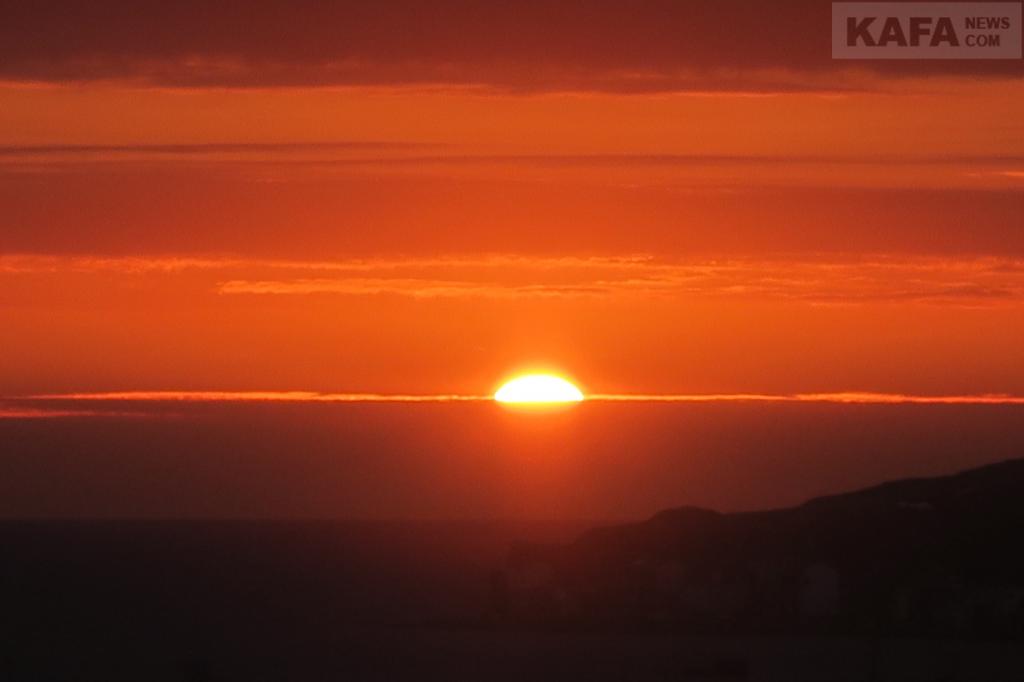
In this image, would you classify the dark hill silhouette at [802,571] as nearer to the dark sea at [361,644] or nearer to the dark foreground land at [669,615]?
the dark foreground land at [669,615]

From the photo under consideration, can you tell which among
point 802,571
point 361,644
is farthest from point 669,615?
point 361,644

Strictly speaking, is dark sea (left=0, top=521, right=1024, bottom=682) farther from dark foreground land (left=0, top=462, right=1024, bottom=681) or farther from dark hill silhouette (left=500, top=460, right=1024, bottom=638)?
dark hill silhouette (left=500, top=460, right=1024, bottom=638)

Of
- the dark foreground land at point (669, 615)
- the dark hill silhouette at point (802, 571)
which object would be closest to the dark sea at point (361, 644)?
the dark foreground land at point (669, 615)

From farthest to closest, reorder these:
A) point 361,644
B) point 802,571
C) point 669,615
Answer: point 802,571, point 669,615, point 361,644

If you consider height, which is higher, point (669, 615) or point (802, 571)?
point (802, 571)

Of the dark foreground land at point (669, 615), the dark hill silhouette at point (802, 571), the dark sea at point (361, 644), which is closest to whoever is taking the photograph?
the dark sea at point (361, 644)

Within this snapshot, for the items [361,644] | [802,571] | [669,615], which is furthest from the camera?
[802,571]

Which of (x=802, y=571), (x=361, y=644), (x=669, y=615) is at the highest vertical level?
(x=802, y=571)

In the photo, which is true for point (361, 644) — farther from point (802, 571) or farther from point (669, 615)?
point (802, 571)
